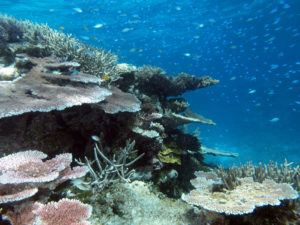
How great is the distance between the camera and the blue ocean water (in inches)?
1035

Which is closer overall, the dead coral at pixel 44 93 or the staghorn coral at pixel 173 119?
the dead coral at pixel 44 93

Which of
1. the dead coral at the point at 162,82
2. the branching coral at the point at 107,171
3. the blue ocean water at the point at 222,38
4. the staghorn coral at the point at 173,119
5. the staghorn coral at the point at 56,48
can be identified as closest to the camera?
the branching coral at the point at 107,171

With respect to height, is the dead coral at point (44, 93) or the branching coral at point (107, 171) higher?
the dead coral at point (44, 93)

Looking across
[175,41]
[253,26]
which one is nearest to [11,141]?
[253,26]

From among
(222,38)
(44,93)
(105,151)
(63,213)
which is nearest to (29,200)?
(63,213)

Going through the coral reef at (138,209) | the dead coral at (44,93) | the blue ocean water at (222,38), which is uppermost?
the blue ocean water at (222,38)

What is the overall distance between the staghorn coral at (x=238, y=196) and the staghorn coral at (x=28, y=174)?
1901 mm

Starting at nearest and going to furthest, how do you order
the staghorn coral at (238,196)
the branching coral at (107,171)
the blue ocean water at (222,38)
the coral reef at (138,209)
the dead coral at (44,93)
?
the staghorn coral at (238,196)
the coral reef at (138,209)
the dead coral at (44,93)
the branching coral at (107,171)
the blue ocean water at (222,38)

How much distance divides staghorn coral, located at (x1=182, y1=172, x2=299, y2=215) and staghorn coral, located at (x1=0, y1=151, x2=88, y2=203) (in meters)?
1.90

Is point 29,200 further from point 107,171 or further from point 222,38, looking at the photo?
point 222,38

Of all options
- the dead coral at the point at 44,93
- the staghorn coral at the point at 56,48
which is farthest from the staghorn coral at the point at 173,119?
the dead coral at the point at 44,93

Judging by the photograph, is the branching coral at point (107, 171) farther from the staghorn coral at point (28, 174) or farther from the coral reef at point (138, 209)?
the staghorn coral at point (28, 174)

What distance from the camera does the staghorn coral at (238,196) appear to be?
8.92 ft

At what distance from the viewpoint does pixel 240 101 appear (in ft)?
256
